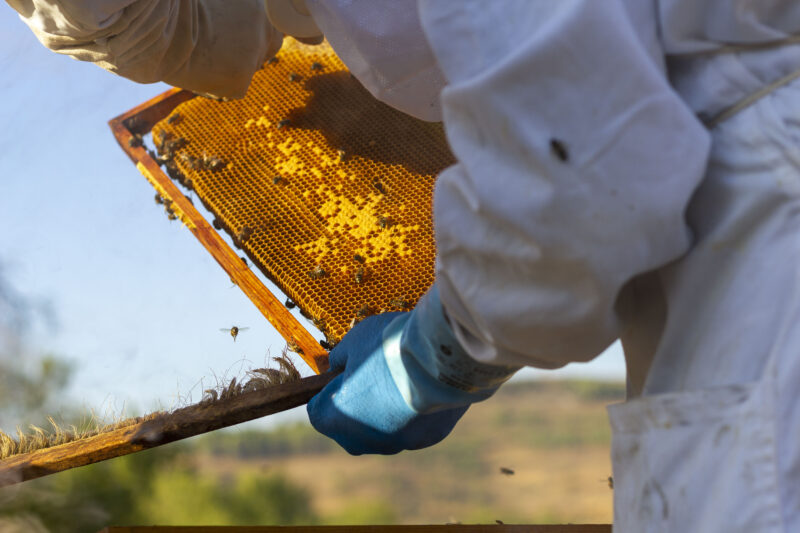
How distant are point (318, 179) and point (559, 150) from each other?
1.53 metres

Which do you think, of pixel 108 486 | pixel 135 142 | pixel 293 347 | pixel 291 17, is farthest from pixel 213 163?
pixel 108 486

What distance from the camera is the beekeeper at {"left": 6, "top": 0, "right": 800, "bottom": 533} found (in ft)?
2.26

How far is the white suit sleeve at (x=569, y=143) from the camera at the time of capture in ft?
2.29

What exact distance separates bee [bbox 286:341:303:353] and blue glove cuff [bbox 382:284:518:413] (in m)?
0.61

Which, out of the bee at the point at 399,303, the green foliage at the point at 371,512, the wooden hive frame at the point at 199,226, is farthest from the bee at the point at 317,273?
the green foliage at the point at 371,512

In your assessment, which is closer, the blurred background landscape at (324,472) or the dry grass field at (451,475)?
the blurred background landscape at (324,472)

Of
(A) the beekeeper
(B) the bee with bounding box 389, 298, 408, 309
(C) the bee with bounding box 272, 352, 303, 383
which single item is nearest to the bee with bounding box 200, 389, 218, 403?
(C) the bee with bounding box 272, 352, 303, 383

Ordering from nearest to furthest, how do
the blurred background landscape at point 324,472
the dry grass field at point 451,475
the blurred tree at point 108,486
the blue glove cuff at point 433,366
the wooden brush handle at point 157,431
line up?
the blue glove cuff at point 433,366, the wooden brush handle at point 157,431, the blurred tree at point 108,486, the blurred background landscape at point 324,472, the dry grass field at point 451,475

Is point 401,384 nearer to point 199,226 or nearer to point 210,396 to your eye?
point 210,396

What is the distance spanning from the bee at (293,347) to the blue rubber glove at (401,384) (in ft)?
0.83

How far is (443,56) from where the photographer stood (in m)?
0.76

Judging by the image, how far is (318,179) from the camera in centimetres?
217

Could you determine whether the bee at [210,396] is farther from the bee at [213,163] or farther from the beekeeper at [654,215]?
the beekeeper at [654,215]

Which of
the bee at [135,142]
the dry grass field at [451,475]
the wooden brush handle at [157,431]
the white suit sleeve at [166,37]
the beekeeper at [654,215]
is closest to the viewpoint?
the beekeeper at [654,215]
